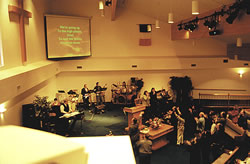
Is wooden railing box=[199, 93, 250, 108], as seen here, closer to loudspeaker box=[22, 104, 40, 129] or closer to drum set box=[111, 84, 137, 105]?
drum set box=[111, 84, 137, 105]

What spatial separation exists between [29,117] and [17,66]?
1541 mm

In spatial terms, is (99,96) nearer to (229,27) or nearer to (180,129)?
(180,129)

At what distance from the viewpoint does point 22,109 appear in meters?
7.19

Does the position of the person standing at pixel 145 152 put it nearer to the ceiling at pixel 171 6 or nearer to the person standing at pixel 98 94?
the ceiling at pixel 171 6

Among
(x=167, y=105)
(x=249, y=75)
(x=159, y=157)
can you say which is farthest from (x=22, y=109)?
(x=249, y=75)

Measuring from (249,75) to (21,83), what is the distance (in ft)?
36.5

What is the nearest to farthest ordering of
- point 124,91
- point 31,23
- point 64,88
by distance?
1. point 31,23
2. point 124,91
3. point 64,88

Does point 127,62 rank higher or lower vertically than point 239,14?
lower

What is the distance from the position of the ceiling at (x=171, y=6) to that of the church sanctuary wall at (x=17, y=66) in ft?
14.5

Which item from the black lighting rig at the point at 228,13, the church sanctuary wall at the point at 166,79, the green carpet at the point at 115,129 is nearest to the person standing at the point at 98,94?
the green carpet at the point at 115,129

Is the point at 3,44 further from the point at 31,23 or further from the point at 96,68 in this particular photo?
the point at 96,68

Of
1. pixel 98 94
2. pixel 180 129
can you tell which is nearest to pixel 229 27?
pixel 180 129

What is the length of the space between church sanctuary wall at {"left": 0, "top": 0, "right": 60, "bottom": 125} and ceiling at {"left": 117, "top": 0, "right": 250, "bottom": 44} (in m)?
4.41

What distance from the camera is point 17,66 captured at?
6.88 metres
